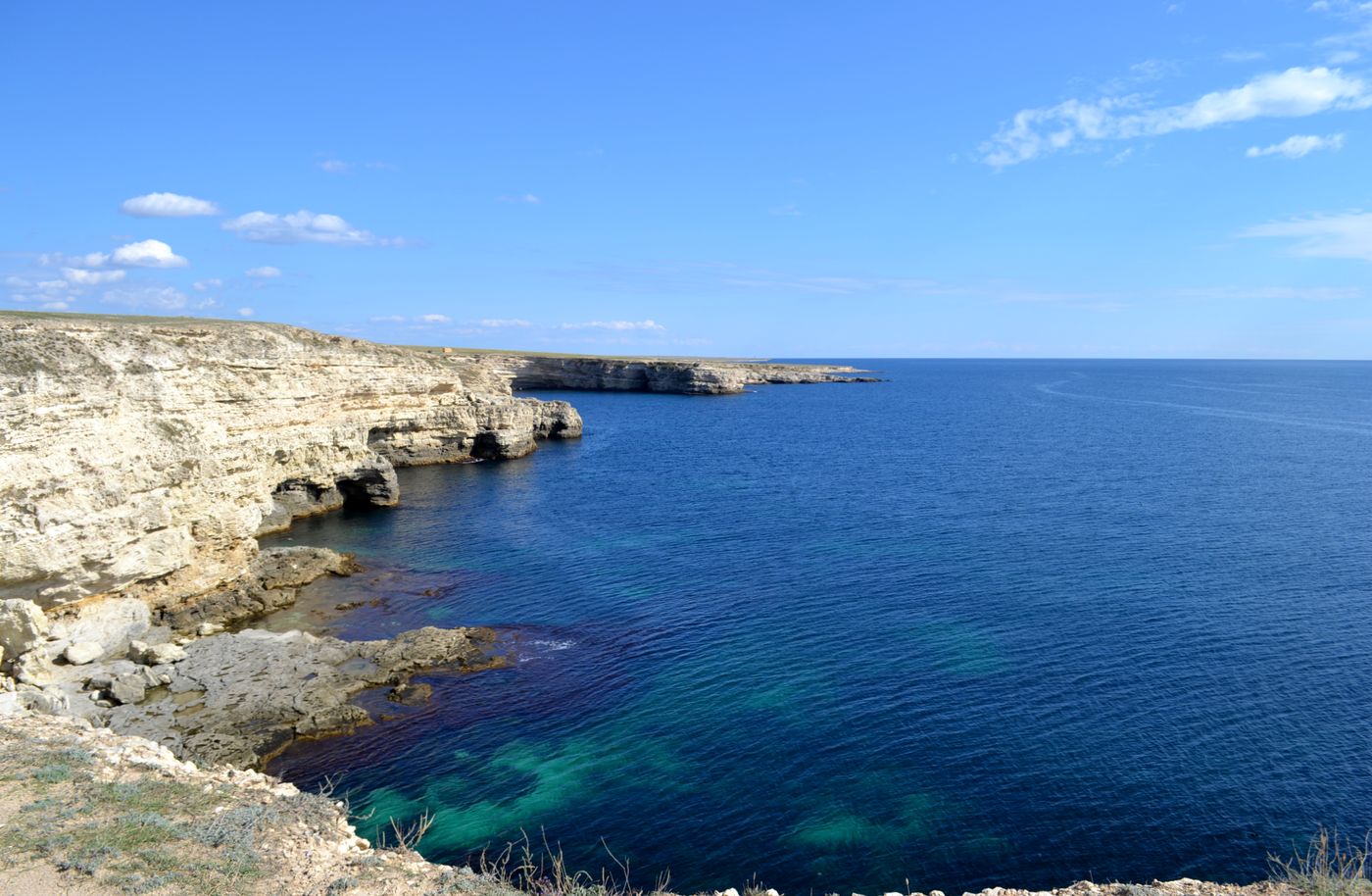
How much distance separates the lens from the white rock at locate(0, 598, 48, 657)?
78.1 feet

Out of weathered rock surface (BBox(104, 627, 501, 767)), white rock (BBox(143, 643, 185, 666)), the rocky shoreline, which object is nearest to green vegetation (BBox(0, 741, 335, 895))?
the rocky shoreline

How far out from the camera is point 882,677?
28.0 meters

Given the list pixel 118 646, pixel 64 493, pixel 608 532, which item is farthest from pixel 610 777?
pixel 608 532

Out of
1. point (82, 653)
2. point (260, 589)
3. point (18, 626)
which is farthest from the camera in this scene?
point (260, 589)

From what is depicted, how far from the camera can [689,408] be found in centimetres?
13488

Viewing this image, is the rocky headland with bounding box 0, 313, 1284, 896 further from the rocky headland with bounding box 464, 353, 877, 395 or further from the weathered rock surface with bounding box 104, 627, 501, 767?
the rocky headland with bounding box 464, 353, 877, 395

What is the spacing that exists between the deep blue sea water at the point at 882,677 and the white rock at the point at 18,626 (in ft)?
29.3

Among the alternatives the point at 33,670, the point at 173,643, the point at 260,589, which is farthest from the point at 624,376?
the point at 33,670

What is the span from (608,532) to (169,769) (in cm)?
3275

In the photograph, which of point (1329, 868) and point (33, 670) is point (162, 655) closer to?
point (33, 670)

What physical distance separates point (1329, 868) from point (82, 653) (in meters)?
34.5

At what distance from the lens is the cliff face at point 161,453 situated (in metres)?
25.4

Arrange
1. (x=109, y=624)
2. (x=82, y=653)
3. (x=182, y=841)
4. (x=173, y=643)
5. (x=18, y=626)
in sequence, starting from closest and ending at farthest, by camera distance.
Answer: (x=182, y=841), (x=18, y=626), (x=82, y=653), (x=109, y=624), (x=173, y=643)

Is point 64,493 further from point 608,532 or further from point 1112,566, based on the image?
point 1112,566
